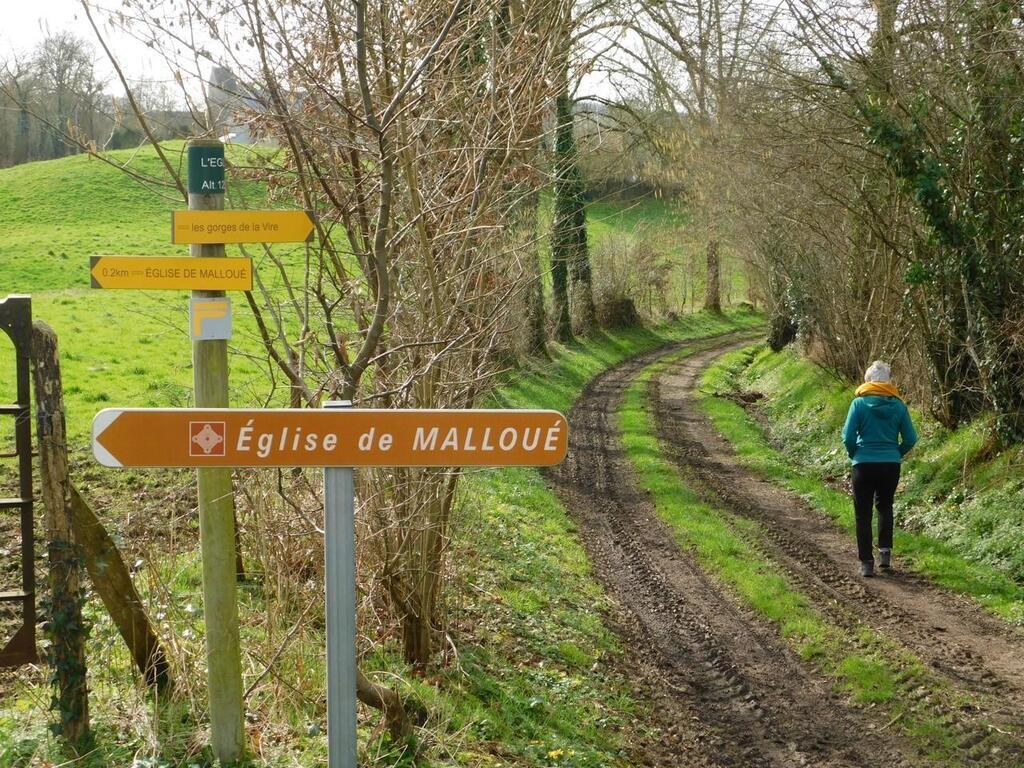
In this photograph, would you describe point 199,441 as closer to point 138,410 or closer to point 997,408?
point 138,410

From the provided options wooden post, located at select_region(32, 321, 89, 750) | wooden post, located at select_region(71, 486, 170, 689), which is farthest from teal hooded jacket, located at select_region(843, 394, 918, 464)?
wooden post, located at select_region(32, 321, 89, 750)

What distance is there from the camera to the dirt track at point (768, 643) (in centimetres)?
664

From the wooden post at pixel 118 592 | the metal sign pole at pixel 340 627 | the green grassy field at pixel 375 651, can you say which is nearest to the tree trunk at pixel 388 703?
the green grassy field at pixel 375 651

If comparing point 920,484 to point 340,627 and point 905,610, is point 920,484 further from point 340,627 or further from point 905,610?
point 340,627

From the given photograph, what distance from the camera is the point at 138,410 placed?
3.00 meters

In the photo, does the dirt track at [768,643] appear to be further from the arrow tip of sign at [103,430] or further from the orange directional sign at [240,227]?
the arrow tip of sign at [103,430]

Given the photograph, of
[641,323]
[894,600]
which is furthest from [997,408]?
[641,323]

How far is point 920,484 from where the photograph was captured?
1256cm

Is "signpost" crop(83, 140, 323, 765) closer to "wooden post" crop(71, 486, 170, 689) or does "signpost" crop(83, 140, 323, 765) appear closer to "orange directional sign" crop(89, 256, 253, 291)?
"orange directional sign" crop(89, 256, 253, 291)

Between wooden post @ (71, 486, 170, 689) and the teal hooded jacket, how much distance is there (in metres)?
6.73

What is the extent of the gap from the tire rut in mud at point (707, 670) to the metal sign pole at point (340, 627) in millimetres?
4033

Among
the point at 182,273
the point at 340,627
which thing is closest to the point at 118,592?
the point at 182,273

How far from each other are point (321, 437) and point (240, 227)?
1.54 metres

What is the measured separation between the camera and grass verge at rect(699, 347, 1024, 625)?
32.1 ft
